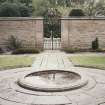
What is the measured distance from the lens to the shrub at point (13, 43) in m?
15.5

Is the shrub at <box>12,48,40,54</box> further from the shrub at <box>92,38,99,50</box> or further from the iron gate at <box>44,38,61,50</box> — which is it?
the shrub at <box>92,38,99,50</box>

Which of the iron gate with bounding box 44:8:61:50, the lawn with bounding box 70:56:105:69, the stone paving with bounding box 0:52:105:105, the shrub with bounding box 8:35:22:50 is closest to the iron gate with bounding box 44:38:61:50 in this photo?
the iron gate with bounding box 44:8:61:50

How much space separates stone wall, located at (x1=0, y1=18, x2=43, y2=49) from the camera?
15539mm

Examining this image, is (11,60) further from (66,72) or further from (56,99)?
(56,99)

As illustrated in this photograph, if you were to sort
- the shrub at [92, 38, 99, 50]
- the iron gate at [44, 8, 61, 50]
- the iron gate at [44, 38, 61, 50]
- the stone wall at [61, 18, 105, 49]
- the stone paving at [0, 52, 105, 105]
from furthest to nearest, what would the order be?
the iron gate at [44, 8, 61, 50] → the iron gate at [44, 38, 61, 50] → the stone wall at [61, 18, 105, 49] → the shrub at [92, 38, 99, 50] → the stone paving at [0, 52, 105, 105]

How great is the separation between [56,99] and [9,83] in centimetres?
214

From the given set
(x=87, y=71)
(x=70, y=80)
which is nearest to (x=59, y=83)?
(x=70, y=80)

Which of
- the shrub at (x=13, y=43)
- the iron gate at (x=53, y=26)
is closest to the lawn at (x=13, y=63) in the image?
the shrub at (x=13, y=43)

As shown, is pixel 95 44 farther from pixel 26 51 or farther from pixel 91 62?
→ pixel 26 51

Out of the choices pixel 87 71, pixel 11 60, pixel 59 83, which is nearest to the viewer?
pixel 59 83

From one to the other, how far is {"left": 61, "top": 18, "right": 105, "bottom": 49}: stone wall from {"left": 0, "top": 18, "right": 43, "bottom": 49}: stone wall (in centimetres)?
161

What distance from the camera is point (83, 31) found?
1562 cm

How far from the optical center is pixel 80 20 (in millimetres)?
15617

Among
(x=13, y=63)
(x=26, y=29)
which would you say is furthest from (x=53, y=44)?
(x=13, y=63)
